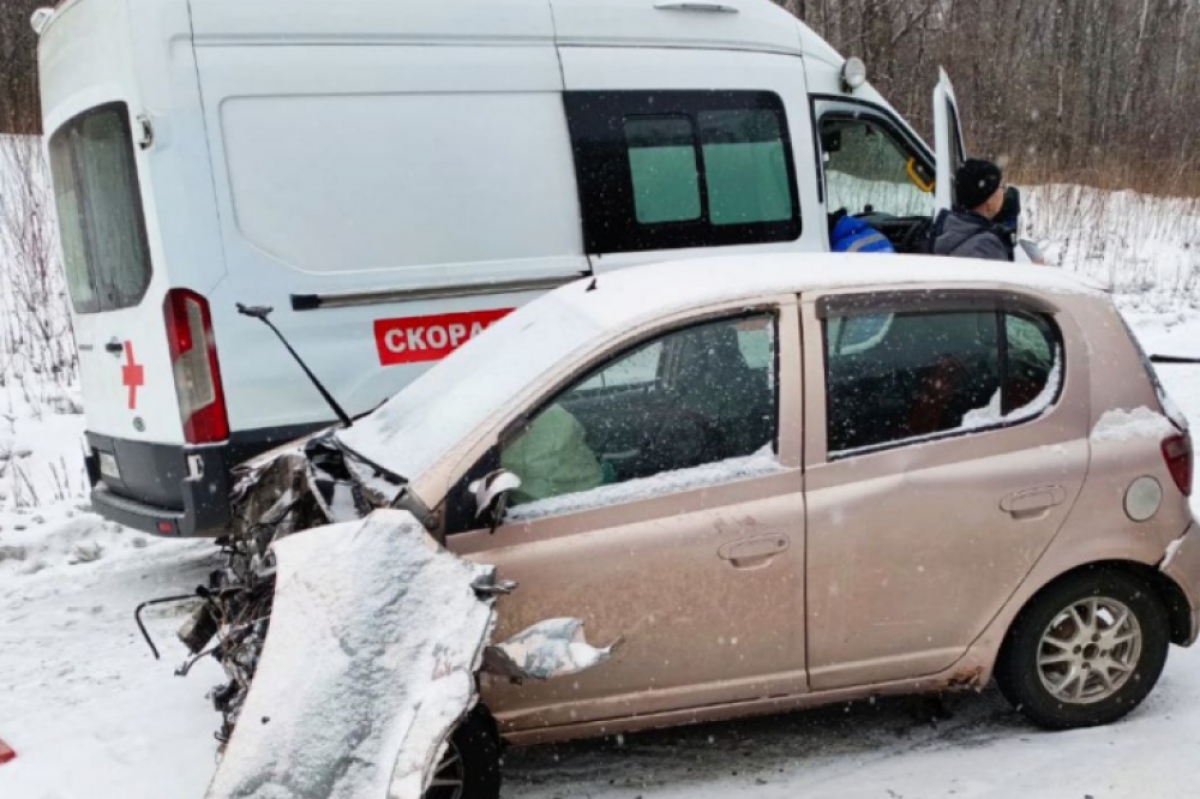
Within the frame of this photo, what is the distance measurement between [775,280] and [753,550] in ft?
2.87

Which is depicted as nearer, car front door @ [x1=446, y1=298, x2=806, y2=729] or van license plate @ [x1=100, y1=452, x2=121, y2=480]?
car front door @ [x1=446, y1=298, x2=806, y2=729]

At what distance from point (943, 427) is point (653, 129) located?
2998 millimetres

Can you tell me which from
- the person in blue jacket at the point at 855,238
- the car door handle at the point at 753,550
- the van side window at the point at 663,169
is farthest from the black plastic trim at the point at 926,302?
the person in blue jacket at the point at 855,238

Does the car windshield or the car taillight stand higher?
the car windshield

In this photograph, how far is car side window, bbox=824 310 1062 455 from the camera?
11.5ft

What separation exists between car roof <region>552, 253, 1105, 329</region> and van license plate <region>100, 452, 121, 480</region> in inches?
114

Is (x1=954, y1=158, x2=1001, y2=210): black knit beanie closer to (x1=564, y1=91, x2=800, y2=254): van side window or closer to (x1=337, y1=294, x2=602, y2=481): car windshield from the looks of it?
(x1=564, y1=91, x2=800, y2=254): van side window

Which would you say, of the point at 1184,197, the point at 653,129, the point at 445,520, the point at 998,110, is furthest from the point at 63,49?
the point at 998,110

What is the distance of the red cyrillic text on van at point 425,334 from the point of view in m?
5.36

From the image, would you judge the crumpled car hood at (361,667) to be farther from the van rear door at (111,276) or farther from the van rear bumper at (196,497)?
the van rear door at (111,276)

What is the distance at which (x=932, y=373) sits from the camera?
360 cm

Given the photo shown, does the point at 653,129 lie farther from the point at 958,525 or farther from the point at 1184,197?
the point at 1184,197

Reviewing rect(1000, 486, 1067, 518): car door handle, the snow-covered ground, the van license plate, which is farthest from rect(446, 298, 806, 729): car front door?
the van license plate

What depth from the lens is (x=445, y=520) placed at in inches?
124
